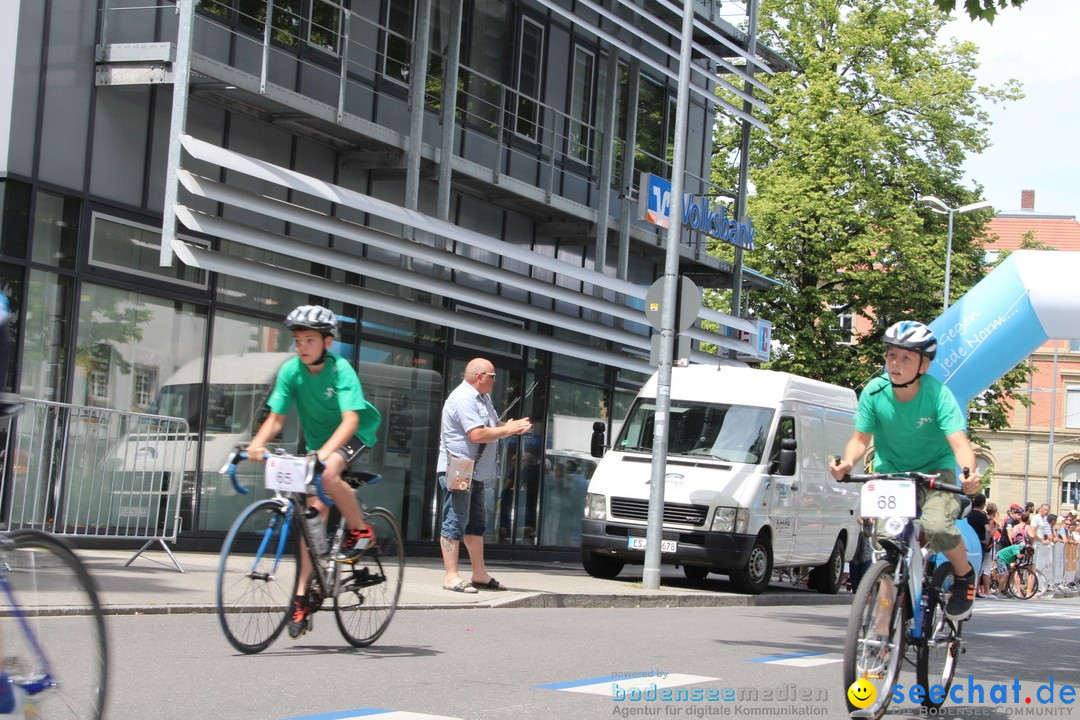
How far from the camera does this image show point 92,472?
11.8 metres

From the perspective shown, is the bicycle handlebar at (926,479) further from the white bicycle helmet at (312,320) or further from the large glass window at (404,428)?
the large glass window at (404,428)

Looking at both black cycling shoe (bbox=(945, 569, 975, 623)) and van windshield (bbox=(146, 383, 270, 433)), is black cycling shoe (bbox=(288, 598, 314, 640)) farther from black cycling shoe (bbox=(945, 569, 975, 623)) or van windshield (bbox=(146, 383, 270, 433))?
van windshield (bbox=(146, 383, 270, 433))

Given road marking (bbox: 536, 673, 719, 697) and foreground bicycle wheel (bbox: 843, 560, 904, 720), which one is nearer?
foreground bicycle wheel (bbox: 843, 560, 904, 720)

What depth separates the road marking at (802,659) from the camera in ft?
31.3

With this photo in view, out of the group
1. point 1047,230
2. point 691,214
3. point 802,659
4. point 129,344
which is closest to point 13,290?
point 129,344

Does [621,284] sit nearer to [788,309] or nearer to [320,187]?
[320,187]

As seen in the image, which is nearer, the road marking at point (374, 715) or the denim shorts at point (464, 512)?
the road marking at point (374, 715)

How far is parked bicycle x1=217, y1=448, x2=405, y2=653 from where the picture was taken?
7.66 m

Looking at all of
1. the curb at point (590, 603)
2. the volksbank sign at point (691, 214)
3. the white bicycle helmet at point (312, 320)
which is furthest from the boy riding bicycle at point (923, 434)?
the volksbank sign at point (691, 214)

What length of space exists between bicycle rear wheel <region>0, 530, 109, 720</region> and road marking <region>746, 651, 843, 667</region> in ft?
18.9

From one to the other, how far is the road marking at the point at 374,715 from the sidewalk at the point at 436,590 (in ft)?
8.61

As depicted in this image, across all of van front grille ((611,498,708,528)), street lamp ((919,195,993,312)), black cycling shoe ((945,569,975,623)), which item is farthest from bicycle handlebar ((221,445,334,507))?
street lamp ((919,195,993,312))

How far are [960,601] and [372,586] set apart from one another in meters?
3.30

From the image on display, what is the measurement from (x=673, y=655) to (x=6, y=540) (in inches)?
232
